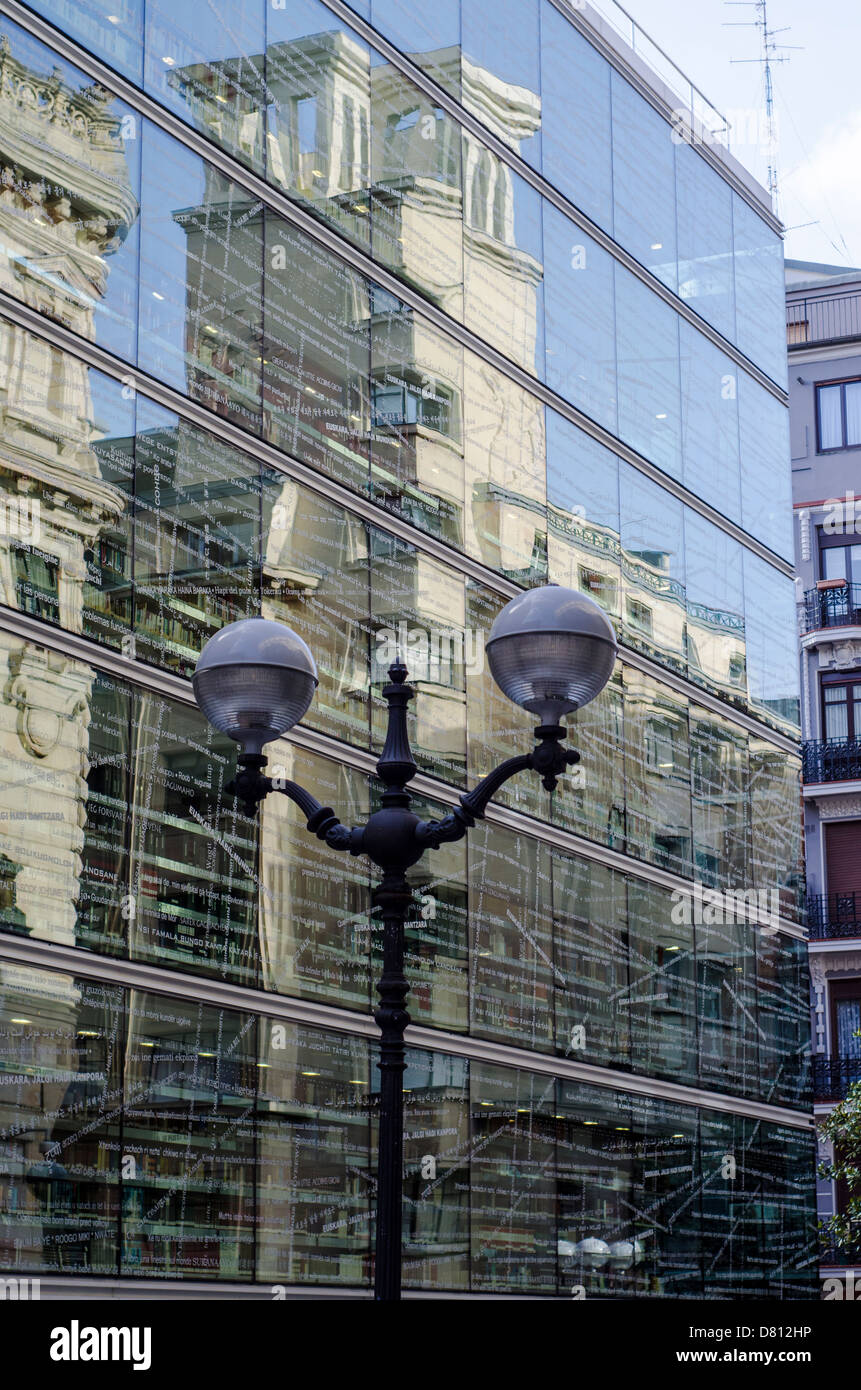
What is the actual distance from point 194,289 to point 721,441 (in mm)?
13933

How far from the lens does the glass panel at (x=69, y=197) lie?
732 inches

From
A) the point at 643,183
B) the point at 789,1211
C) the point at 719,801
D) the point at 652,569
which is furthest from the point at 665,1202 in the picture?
the point at 643,183

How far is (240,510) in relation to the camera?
20875 millimetres

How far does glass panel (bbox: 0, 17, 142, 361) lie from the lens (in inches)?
732

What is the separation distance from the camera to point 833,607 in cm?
4806

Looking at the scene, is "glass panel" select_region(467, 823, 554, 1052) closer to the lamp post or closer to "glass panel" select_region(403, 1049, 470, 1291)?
"glass panel" select_region(403, 1049, 470, 1291)

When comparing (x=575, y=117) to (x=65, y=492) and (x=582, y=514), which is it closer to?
(x=582, y=514)

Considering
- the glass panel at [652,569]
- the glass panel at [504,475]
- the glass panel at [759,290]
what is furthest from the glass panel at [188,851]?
the glass panel at [759,290]

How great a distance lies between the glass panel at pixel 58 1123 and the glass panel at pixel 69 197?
5.38m

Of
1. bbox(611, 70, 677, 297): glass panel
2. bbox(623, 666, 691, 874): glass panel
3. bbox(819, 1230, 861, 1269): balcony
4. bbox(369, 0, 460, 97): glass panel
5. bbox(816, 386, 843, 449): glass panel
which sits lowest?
bbox(819, 1230, 861, 1269): balcony

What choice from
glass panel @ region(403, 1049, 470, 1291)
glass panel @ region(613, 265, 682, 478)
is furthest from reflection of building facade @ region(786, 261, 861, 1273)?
glass panel @ region(403, 1049, 470, 1291)

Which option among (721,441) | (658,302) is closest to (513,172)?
(658,302)

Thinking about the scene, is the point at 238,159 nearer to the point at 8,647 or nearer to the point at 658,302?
the point at 8,647

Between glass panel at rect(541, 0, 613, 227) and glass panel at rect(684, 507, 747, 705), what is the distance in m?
5.24
